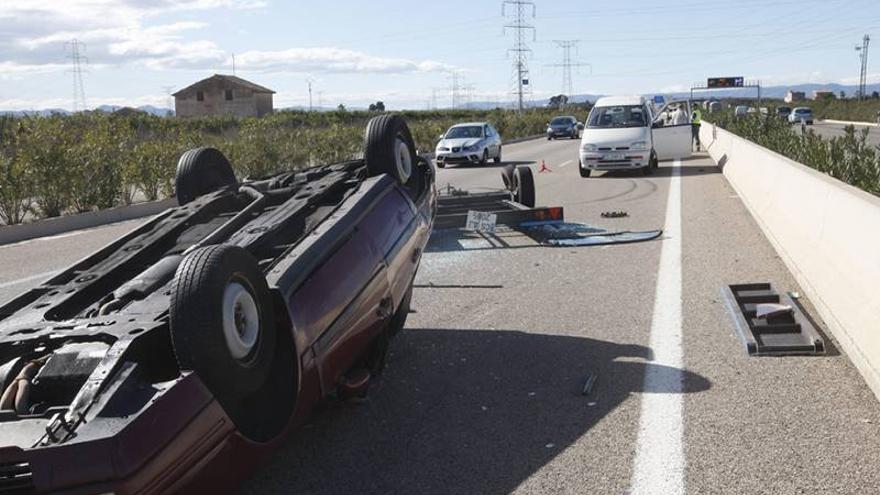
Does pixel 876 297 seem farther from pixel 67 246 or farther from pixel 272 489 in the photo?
pixel 67 246

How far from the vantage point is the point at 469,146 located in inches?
1093

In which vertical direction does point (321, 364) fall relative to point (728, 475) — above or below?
above

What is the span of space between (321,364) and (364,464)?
0.56 meters

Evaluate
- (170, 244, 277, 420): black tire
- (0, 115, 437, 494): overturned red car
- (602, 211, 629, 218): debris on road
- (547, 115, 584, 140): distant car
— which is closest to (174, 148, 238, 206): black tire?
(0, 115, 437, 494): overturned red car

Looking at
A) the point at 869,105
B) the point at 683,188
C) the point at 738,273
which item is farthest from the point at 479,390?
the point at 869,105

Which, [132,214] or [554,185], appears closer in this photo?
[132,214]

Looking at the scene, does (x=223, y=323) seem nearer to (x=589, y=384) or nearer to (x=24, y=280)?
(x=589, y=384)

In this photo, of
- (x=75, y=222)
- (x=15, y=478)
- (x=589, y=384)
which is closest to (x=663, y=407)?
(x=589, y=384)

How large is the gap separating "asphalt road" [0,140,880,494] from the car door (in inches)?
555

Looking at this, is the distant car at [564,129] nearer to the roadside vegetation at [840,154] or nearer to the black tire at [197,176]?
the roadside vegetation at [840,154]

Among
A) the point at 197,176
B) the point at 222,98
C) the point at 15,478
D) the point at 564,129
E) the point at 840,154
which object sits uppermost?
the point at 222,98

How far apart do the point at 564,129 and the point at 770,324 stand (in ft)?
150

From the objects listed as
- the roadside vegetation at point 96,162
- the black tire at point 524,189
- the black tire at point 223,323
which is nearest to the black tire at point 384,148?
the black tire at point 223,323

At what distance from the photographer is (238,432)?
365 centimetres
